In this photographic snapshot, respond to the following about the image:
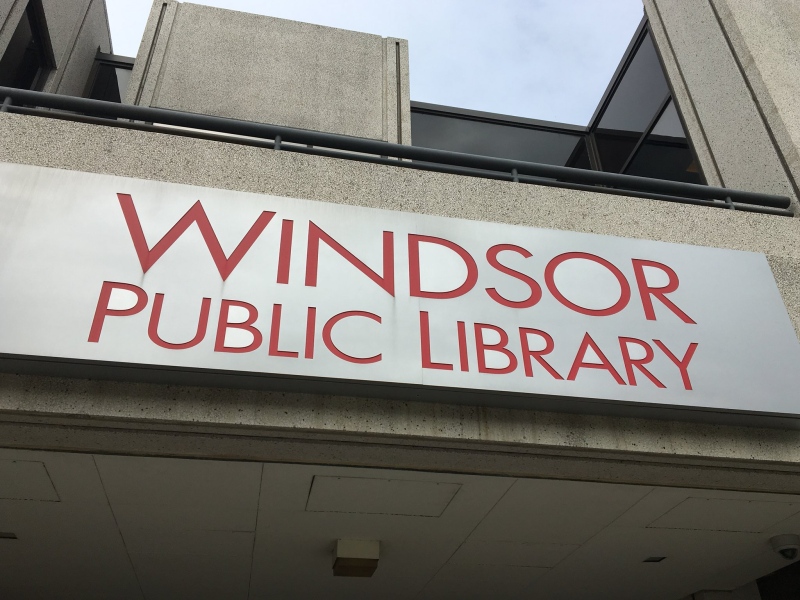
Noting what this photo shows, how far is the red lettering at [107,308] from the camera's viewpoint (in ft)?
11.5

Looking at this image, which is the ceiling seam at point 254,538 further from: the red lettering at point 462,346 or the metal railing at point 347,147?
the metal railing at point 347,147

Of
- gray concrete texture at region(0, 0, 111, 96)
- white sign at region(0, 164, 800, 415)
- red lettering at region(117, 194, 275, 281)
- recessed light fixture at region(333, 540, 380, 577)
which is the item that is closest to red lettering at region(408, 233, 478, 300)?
white sign at region(0, 164, 800, 415)

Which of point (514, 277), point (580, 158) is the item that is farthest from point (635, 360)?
point (580, 158)

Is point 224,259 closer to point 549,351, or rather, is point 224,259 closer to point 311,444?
point 311,444

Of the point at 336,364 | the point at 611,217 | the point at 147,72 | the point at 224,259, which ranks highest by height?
the point at 147,72

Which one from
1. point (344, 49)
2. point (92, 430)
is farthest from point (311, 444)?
point (344, 49)

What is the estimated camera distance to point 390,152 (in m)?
5.13

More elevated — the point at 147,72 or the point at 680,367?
the point at 147,72

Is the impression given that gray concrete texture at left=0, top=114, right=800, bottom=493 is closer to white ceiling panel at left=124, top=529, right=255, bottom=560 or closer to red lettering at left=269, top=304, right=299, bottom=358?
red lettering at left=269, top=304, right=299, bottom=358

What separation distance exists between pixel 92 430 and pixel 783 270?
4.70 metres

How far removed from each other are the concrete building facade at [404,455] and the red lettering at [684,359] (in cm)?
21

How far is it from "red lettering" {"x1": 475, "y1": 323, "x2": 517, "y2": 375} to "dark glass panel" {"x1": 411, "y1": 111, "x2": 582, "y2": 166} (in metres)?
5.18

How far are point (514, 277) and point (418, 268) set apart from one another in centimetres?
62

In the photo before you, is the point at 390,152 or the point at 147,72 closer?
the point at 390,152
